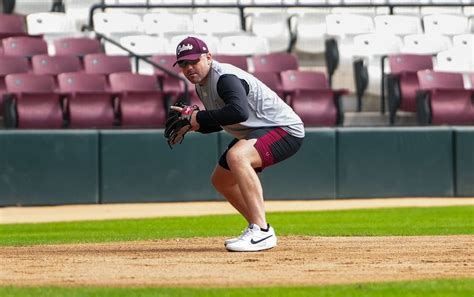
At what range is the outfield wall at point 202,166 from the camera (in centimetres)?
1552

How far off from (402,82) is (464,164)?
1.66 m

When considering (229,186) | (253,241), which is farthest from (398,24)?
(253,241)

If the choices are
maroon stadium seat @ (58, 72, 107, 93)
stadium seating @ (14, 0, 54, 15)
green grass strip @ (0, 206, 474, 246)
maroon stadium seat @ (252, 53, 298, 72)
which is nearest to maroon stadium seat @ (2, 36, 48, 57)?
maroon stadium seat @ (58, 72, 107, 93)

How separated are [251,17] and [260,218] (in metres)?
11.2

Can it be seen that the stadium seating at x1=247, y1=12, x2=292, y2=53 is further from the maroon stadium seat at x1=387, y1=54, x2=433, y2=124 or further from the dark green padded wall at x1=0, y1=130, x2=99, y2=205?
the dark green padded wall at x1=0, y1=130, x2=99, y2=205

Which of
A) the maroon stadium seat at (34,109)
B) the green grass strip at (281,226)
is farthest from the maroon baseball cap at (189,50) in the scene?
the maroon stadium seat at (34,109)

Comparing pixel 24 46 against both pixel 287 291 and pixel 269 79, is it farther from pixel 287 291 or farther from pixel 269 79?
pixel 287 291

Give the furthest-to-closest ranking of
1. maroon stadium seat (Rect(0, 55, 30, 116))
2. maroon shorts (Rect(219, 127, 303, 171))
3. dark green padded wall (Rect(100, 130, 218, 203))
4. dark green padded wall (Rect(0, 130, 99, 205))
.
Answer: maroon stadium seat (Rect(0, 55, 30, 116)), dark green padded wall (Rect(100, 130, 218, 203)), dark green padded wall (Rect(0, 130, 99, 205)), maroon shorts (Rect(219, 127, 303, 171))

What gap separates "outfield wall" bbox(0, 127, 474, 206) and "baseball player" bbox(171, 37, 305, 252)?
682 centimetres

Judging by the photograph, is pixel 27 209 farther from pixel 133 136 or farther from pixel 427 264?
pixel 427 264

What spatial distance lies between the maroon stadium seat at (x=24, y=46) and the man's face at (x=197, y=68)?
9197mm

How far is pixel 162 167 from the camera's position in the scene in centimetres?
1594

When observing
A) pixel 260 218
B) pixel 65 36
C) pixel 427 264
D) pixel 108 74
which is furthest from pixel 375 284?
pixel 65 36

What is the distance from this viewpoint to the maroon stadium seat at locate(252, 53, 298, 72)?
17703mm
